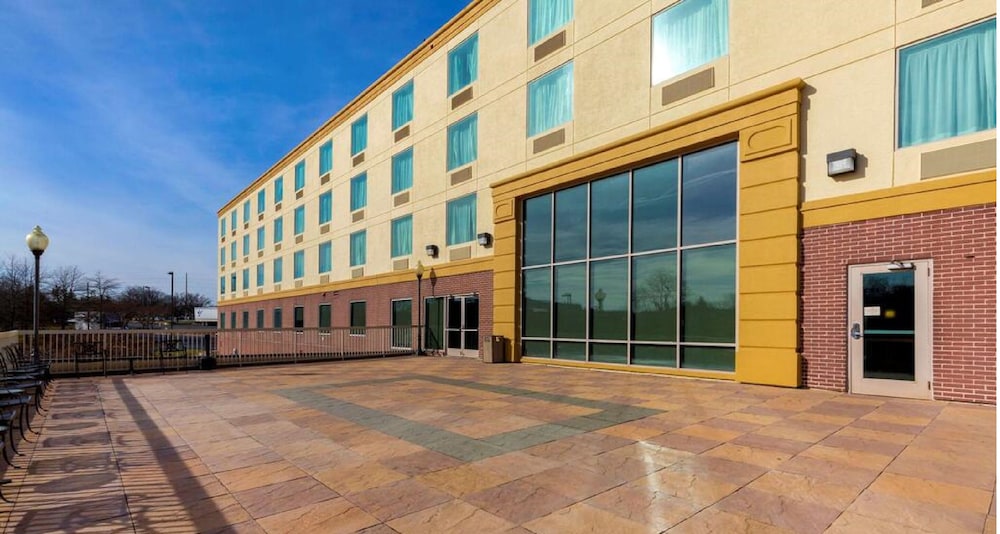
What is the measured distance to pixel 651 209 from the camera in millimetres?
11992

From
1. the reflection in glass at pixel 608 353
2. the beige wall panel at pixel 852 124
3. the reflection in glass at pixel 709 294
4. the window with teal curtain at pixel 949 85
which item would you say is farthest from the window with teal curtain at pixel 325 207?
the window with teal curtain at pixel 949 85

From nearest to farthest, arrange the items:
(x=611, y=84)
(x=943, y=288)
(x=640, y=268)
Answer: (x=943, y=288) < (x=640, y=268) < (x=611, y=84)

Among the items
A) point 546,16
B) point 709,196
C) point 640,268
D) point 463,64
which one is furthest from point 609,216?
point 463,64

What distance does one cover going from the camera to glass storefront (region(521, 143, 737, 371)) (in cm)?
1062

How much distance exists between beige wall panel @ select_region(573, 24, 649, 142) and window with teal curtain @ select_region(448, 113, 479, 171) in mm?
4642

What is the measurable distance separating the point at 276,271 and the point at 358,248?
12.4m

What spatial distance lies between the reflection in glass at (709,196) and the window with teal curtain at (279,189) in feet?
95.2

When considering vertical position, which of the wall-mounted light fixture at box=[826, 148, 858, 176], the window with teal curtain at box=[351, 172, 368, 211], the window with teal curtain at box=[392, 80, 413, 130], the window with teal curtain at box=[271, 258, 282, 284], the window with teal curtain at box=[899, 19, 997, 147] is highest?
the window with teal curtain at box=[392, 80, 413, 130]

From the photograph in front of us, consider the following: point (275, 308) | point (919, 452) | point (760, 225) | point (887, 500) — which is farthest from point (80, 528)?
point (275, 308)

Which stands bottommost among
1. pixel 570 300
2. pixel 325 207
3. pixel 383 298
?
pixel 383 298

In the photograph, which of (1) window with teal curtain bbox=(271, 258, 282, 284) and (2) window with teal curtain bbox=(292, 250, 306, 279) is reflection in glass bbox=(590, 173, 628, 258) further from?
(1) window with teal curtain bbox=(271, 258, 282, 284)

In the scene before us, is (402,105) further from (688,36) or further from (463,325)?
(688,36)

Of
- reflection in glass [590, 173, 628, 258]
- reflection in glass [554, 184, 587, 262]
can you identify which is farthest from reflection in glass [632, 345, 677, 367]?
reflection in glass [554, 184, 587, 262]

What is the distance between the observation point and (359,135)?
81.4ft
